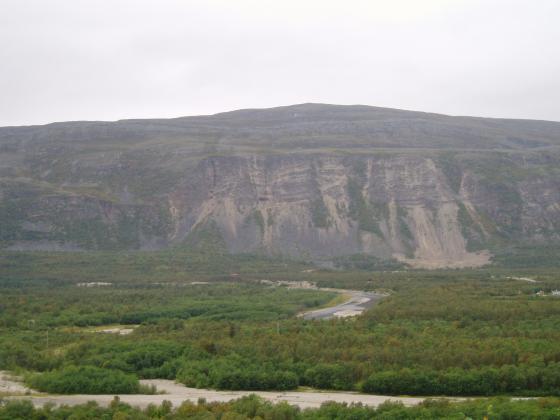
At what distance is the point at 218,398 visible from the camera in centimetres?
3084

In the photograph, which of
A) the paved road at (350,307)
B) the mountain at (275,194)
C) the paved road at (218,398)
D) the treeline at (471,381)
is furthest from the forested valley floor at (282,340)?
the mountain at (275,194)

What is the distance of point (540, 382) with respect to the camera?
31.6 metres

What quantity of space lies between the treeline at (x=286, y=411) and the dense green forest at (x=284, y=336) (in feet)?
18.2

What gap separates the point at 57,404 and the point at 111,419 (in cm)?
485

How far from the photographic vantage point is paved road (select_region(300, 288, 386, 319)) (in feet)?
201

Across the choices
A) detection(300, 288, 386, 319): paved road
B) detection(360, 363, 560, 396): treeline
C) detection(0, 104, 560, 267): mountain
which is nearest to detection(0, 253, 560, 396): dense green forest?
detection(360, 363, 560, 396): treeline

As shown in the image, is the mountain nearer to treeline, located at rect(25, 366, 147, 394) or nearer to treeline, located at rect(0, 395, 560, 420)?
treeline, located at rect(25, 366, 147, 394)

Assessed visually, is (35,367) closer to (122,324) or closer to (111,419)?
(111,419)

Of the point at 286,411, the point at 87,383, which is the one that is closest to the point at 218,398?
the point at 286,411

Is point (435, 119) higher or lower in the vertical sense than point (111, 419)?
higher

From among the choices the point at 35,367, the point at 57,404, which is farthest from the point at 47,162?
the point at 57,404

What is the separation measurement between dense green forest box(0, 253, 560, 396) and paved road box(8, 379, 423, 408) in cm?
118

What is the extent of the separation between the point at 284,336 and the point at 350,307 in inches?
977

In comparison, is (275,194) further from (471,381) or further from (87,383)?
(471,381)
